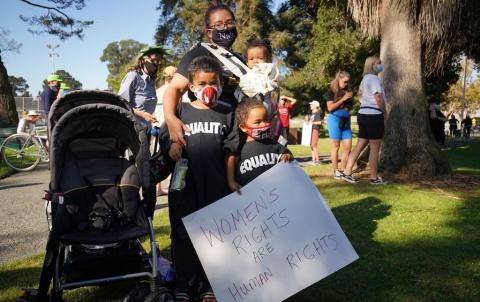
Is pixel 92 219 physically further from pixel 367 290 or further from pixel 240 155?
pixel 367 290

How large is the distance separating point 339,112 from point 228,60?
4710 millimetres

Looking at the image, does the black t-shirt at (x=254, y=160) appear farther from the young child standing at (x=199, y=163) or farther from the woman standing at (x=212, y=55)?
the woman standing at (x=212, y=55)

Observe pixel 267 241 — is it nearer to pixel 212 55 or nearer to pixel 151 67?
pixel 212 55

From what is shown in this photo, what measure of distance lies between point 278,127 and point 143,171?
1090 millimetres

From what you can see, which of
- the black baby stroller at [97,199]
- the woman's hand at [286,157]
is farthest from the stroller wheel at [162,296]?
the woman's hand at [286,157]

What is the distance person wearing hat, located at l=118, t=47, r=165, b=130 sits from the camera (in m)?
5.84

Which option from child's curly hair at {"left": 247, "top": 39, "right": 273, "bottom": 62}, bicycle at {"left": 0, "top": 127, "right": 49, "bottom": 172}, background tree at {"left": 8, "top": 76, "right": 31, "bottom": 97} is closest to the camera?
child's curly hair at {"left": 247, "top": 39, "right": 273, "bottom": 62}

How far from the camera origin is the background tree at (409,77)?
782cm

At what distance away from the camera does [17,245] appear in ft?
14.5

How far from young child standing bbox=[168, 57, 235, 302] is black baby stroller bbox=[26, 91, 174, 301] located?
22 centimetres

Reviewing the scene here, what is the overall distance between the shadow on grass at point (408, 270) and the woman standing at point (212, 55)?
1.55 metres

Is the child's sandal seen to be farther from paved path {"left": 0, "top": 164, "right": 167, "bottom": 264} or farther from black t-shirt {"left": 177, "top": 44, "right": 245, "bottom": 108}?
paved path {"left": 0, "top": 164, "right": 167, "bottom": 264}

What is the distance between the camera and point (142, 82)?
6.01m

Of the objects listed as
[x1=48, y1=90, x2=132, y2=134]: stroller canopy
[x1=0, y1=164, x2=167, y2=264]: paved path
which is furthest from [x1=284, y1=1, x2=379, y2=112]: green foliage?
[x1=48, y1=90, x2=132, y2=134]: stroller canopy
